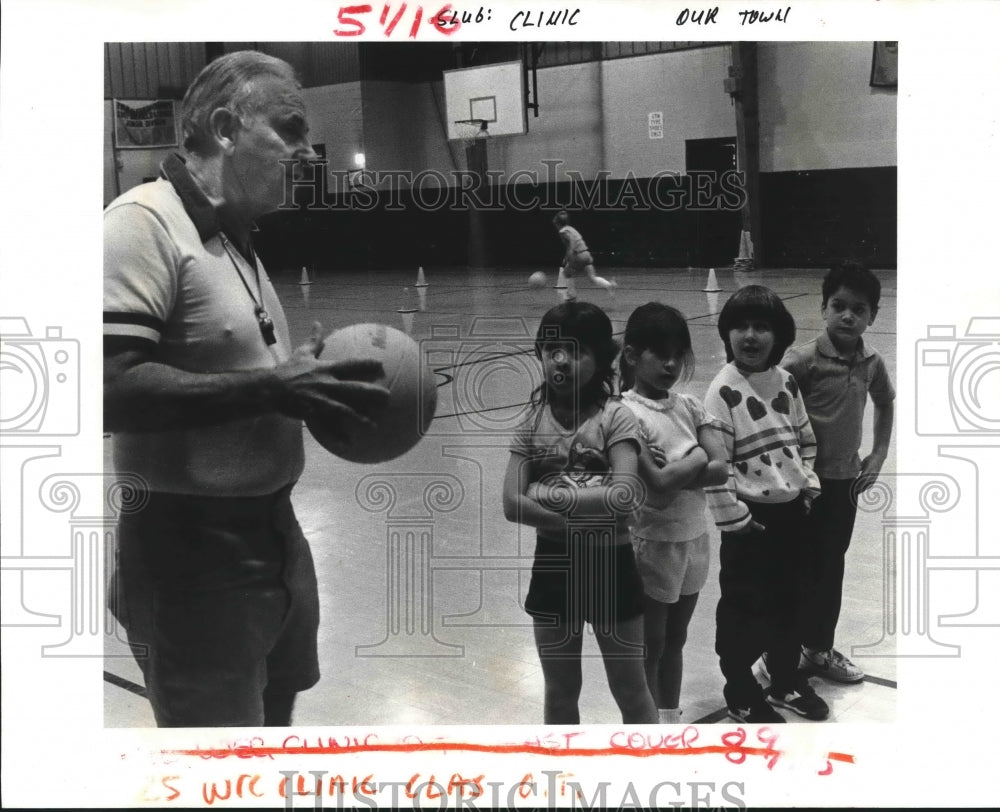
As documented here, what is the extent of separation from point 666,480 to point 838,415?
531mm

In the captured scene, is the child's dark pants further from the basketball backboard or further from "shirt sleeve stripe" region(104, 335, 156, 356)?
"shirt sleeve stripe" region(104, 335, 156, 356)

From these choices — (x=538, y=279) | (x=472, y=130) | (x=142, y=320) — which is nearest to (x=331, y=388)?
(x=142, y=320)

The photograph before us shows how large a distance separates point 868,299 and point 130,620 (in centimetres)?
175

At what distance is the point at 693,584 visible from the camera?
2.45 metres

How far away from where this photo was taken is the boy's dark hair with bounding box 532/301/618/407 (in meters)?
2.30

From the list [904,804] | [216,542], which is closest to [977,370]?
[904,804]

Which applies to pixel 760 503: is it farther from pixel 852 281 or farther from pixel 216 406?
pixel 216 406

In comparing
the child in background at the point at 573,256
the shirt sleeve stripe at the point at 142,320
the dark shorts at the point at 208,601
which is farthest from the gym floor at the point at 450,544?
the shirt sleeve stripe at the point at 142,320

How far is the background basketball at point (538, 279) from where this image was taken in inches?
90.4

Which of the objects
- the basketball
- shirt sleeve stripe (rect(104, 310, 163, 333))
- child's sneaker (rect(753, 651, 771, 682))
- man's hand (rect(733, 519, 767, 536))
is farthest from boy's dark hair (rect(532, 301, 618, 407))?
child's sneaker (rect(753, 651, 771, 682))

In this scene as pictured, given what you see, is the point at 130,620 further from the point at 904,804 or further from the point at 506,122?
the point at 904,804

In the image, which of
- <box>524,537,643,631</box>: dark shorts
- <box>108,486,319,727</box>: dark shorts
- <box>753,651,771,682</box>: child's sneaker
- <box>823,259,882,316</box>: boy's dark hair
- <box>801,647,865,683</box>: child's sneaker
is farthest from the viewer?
<box>753,651,771,682</box>: child's sneaker

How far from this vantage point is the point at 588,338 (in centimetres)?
229

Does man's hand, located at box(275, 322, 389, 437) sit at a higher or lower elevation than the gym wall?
lower
